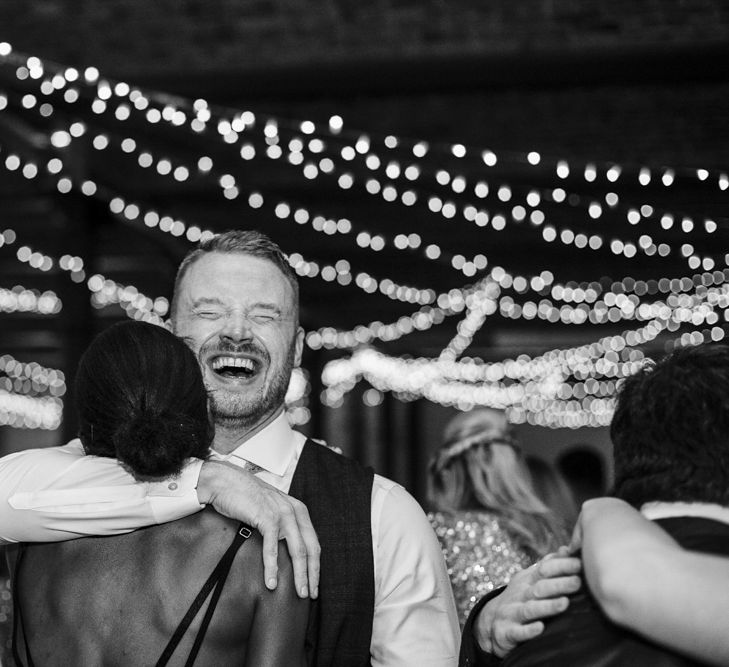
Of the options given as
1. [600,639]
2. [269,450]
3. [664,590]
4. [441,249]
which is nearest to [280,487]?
[269,450]

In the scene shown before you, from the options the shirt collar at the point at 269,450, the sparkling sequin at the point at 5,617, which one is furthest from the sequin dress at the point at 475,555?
the sparkling sequin at the point at 5,617

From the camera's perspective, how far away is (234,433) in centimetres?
200

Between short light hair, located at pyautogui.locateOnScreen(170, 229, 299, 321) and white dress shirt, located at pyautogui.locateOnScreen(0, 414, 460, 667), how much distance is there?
308 millimetres

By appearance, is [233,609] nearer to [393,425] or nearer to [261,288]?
[261,288]

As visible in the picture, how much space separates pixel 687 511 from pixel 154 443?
759mm

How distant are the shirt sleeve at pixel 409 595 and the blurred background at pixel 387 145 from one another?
2.49 metres

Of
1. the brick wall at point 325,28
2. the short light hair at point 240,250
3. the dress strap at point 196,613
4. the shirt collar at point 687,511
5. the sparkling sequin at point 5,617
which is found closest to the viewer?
the shirt collar at point 687,511

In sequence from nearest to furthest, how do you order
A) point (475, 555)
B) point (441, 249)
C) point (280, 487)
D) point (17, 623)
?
1. point (17, 623)
2. point (280, 487)
3. point (475, 555)
4. point (441, 249)

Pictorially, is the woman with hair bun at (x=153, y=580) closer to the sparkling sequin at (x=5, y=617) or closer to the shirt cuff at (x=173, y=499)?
the shirt cuff at (x=173, y=499)

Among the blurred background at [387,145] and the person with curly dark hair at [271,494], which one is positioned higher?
the blurred background at [387,145]

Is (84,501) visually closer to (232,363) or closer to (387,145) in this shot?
(232,363)

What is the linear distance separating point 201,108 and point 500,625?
3076 millimetres

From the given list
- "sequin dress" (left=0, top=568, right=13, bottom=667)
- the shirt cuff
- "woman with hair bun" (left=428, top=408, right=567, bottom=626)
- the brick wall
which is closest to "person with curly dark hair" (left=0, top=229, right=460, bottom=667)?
the shirt cuff

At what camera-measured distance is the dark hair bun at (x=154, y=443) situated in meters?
1.55
